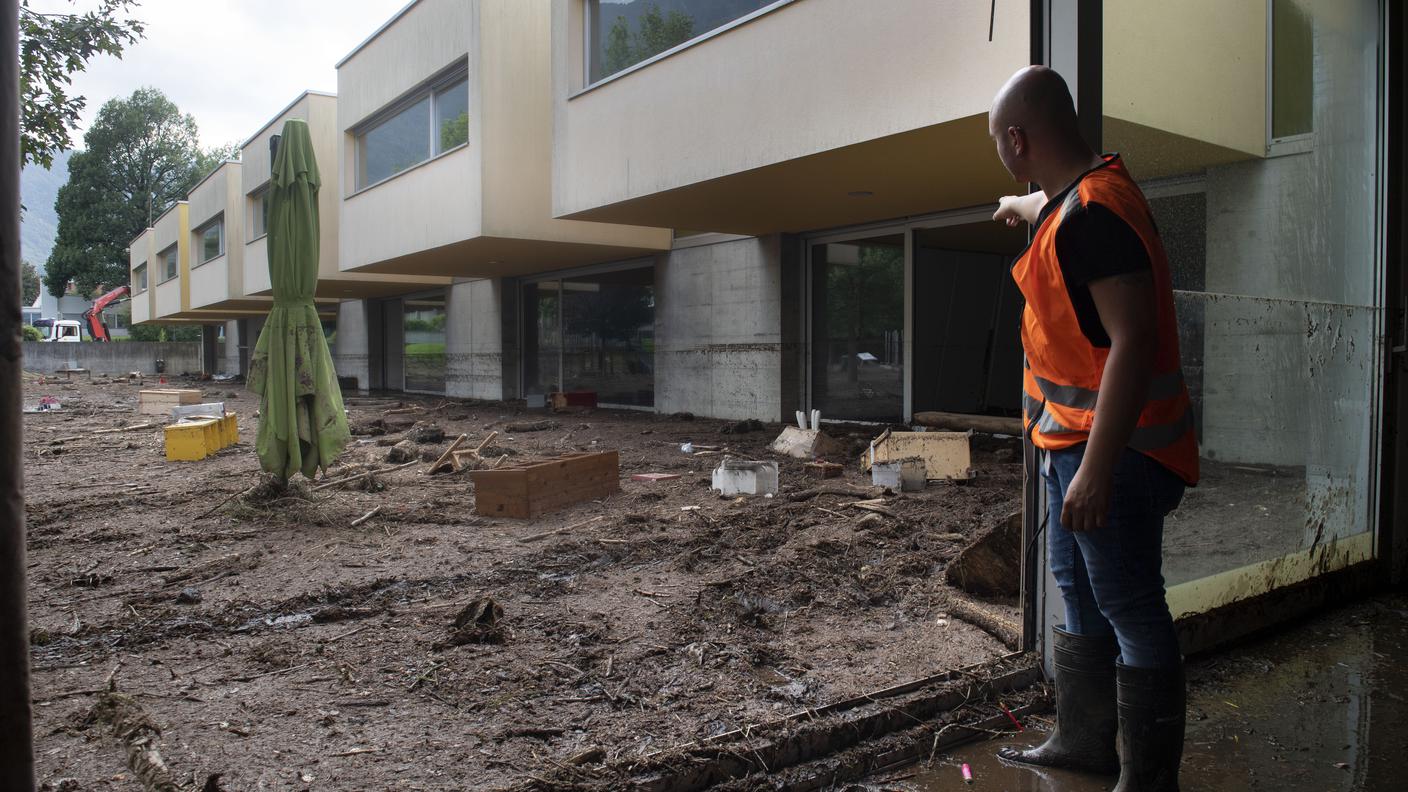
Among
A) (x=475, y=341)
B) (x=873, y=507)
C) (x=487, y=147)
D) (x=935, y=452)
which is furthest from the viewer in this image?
(x=475, y=341)

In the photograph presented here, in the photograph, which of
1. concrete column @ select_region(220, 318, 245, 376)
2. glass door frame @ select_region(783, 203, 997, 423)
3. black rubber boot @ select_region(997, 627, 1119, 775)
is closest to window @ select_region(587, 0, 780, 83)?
glass door frame @ select_region(783, 203, 997, 423)

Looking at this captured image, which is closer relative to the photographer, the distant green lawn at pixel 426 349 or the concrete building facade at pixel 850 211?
the concrete building facade at pixel 850 211

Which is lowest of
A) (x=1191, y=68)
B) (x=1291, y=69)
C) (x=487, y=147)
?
(x=1191, y=68)

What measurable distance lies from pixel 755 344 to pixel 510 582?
28.7 ft

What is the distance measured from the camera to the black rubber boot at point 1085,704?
251cm

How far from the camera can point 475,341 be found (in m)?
20.8

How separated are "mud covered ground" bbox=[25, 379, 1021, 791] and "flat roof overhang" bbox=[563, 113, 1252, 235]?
9.69ft

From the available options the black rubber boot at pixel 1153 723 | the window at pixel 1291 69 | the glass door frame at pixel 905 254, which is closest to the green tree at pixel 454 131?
the glass door frame at pixel 905 254

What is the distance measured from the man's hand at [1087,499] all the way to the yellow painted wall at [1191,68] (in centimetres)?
167

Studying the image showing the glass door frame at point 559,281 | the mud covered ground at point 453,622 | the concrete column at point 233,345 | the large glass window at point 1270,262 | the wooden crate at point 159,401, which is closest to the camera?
the mud covered ground at point 453,622

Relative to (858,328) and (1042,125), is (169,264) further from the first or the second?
(1042,125)

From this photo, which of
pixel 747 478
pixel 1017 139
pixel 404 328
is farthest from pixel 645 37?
pixel 404 328

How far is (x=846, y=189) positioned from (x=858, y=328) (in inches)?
116

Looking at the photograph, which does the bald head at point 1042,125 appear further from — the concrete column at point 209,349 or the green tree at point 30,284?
the green tree at point 30,284
